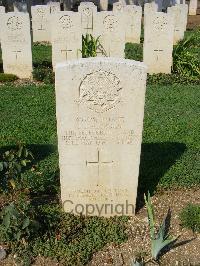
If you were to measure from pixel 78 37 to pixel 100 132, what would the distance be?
21.4 ft

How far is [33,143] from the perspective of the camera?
6.73 meters

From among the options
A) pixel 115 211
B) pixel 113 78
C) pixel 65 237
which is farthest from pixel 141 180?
pixel 113 78

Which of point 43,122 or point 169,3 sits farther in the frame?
point 169,3

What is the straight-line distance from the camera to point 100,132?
4512 millimetres

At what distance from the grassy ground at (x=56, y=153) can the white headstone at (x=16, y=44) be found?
2.78 feet

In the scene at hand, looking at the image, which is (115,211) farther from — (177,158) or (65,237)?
(177,158)

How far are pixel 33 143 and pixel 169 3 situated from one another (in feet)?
63.1

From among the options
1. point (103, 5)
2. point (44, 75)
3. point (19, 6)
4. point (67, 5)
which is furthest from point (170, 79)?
point (103, 5)

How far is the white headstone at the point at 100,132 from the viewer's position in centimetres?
415

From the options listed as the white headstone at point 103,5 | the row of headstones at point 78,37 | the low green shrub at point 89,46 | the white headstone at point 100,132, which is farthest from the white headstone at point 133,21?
the white headstone at point 100,132

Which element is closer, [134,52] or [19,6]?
[134,52]

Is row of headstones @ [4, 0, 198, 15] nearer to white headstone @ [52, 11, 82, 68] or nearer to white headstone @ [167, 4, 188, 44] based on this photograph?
white headstone @ [167, 4, 188, 44]

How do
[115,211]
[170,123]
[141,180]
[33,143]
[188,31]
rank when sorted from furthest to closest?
1. [188,31]
2. [170,123]
3. [33,143]
4. [141,180]
5. [115,211]

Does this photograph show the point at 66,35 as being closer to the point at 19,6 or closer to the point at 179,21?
the point at 179,21
